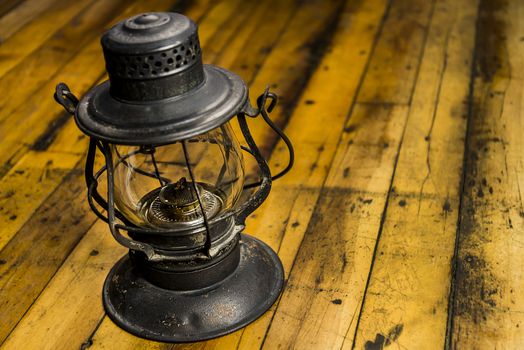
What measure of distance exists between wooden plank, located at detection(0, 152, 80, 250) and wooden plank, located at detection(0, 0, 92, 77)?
0.68 meters

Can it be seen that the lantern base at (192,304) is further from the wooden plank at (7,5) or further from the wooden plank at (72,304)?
the wooden plank at (7,5)

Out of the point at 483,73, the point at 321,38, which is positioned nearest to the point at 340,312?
the point at 483,73

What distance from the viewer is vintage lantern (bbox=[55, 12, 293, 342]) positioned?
1.47 metres

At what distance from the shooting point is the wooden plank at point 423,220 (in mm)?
1716

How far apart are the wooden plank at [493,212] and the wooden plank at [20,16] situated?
6.18 feet

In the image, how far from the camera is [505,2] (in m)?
3.36

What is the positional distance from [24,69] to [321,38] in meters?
1.16

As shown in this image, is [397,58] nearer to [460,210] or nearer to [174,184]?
[460,210]

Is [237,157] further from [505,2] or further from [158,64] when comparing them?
[505,2]

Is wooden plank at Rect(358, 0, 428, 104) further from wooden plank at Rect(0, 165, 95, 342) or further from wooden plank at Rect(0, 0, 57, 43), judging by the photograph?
wooden plank at Rect(0, 0, 57, 43)

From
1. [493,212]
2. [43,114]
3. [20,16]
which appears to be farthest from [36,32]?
[493,212]

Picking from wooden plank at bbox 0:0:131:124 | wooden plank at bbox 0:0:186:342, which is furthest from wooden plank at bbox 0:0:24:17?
wooden plank at bbox 0:0:186:342

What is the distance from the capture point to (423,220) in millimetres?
2035

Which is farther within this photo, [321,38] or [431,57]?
[321,38]
